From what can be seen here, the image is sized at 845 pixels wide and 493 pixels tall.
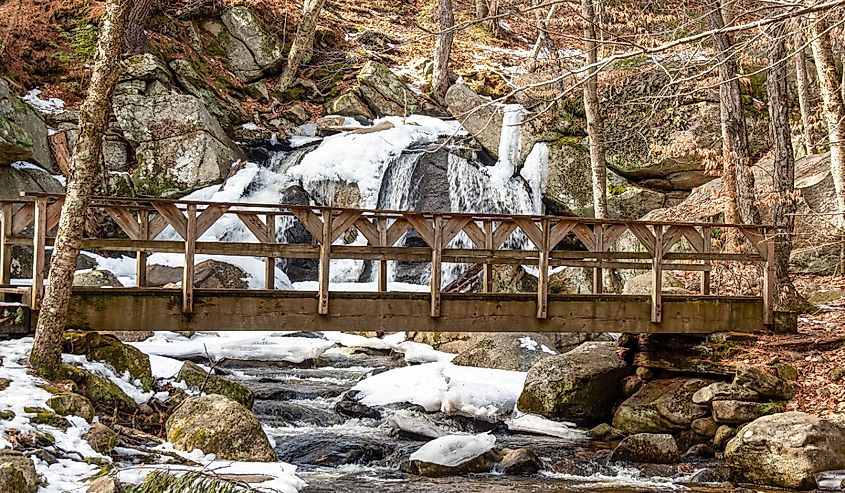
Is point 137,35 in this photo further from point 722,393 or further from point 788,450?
point 788,450

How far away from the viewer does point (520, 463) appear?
917 cm

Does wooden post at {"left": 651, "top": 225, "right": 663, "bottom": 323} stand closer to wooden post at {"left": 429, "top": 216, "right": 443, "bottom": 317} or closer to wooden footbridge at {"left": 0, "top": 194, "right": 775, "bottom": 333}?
wooden footbridge at {"left": 0, "top": 194, "right": 775, "bottom": 333}

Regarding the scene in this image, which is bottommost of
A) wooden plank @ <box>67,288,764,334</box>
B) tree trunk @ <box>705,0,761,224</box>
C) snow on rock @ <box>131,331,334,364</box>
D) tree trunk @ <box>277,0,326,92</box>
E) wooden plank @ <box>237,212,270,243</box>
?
snow on rock @ <box>131,331,334,364</box>

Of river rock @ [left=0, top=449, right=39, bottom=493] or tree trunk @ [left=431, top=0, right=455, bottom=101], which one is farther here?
tree trunk @ [left=431, top=0, right=455, bottom=101]

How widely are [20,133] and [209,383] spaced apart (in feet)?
36.8

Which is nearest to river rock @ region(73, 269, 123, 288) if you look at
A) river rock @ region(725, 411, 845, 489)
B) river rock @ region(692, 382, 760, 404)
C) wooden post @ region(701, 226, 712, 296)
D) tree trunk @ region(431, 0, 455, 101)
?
wooden post @ region(701, 226, 712, 296)

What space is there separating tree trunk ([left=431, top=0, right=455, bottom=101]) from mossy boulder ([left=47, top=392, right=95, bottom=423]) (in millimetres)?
19103

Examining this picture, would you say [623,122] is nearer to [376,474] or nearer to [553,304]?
[553,304]

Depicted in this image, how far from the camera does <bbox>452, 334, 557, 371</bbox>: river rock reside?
1409cm

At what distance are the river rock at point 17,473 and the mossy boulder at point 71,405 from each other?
114 cm

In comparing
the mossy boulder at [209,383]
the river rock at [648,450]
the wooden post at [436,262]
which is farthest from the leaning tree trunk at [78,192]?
the river rock at [648,450]

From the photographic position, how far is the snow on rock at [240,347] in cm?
1508

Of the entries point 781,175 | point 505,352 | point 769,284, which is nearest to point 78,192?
point 505,352

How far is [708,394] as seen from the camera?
33.8 ft
